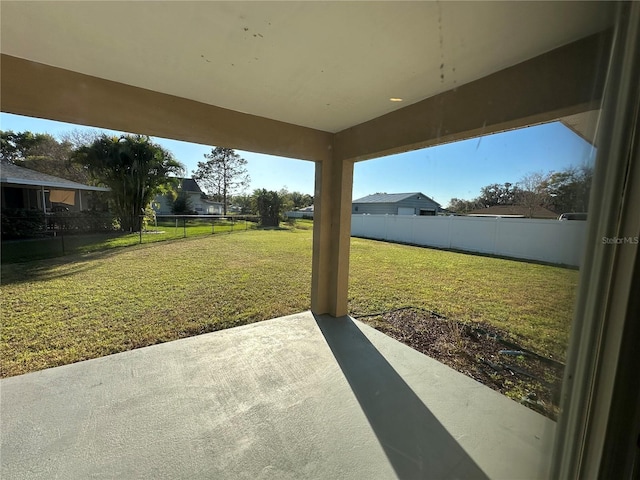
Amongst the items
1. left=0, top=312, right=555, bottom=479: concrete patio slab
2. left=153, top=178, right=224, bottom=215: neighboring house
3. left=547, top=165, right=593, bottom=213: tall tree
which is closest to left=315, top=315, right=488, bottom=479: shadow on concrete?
left=0, top=312, right=555, bottom=479: concrete patio slab

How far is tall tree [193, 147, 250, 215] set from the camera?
468 cm

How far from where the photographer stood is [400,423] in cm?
155

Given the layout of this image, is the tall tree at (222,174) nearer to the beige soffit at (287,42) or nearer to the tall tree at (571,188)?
the beige soffit at (287,42)

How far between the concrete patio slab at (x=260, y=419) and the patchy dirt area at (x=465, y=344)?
153 mm

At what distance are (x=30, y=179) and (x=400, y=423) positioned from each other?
3.82m

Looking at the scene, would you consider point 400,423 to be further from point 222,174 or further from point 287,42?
point 222,174

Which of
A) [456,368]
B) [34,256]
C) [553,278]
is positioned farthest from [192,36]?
[34,256]

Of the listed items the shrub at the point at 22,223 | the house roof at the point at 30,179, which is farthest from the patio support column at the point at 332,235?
the shrub at the point at 22,223

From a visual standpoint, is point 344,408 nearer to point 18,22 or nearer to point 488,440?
point 488,440

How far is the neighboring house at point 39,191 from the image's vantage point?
2225 mm

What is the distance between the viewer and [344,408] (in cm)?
166

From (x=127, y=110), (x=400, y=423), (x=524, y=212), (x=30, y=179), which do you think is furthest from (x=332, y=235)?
(x=30, y=179)

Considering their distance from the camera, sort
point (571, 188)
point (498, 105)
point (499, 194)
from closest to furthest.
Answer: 1. point (571, 188)
2. point (499, 194)
3. point (498, 105)

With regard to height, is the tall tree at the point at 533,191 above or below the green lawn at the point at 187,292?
above
